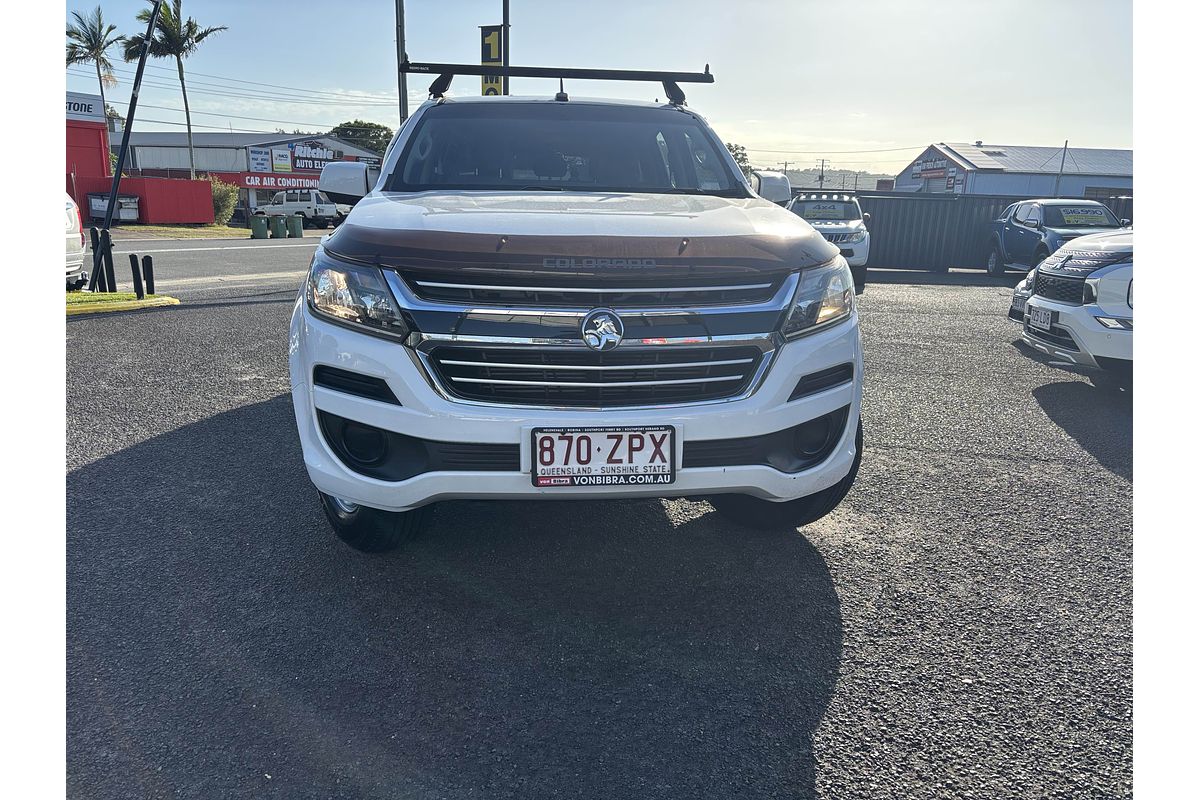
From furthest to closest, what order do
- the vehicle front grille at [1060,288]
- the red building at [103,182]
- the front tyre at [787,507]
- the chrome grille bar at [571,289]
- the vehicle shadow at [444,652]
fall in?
the red building at [103,182] < the vehicle front grille at [1060,288] < the front tyre at [787,507] < the chrome grille bar at [571,289] < the vehicle shadow at [444,652]

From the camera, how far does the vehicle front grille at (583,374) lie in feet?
7.96

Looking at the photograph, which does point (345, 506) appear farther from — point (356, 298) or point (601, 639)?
point (601, 639)

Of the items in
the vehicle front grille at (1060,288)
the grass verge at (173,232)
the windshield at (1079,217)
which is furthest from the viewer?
the grass verge at (173,232)

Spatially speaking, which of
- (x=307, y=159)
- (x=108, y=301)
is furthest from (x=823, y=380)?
(x=307, y=159)

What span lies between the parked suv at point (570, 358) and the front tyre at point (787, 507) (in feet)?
0.89

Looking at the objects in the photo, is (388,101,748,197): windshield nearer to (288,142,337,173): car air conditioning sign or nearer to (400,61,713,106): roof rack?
(400,61,713,106): roof rack

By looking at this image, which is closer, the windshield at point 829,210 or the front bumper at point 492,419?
the front bumper at point 492,419

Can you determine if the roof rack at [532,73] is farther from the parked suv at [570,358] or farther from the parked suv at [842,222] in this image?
the parked suv at [842,222]

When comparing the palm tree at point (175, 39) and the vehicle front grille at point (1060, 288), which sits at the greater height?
the palm tree at point (175, 39)

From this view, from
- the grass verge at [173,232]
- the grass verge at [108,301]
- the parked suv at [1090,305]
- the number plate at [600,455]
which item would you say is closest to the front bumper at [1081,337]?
the parked suv at [1090,305]

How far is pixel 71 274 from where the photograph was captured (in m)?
8.73

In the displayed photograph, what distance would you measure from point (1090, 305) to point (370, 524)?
4737 mm

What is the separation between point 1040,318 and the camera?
18.8 feet
